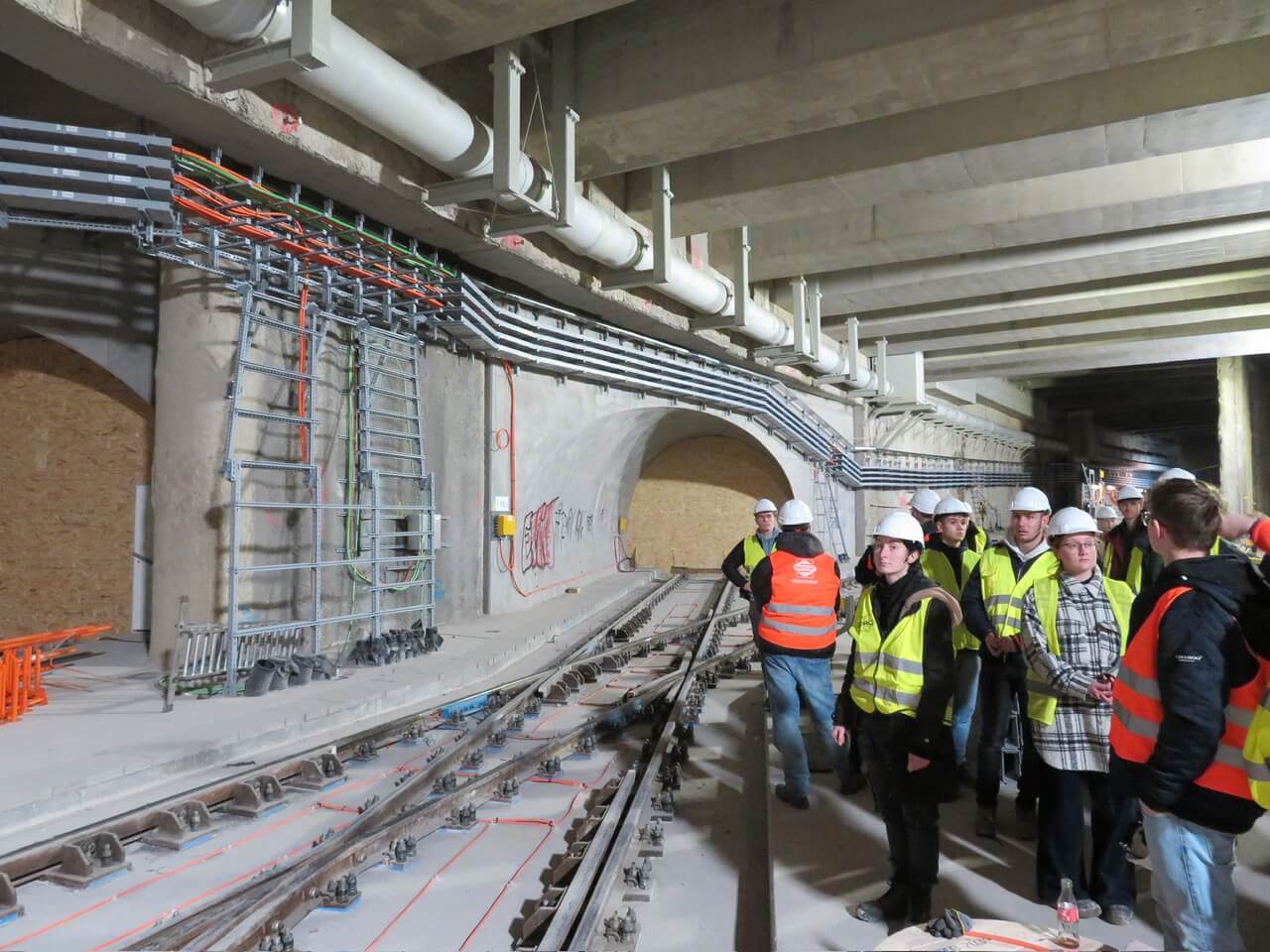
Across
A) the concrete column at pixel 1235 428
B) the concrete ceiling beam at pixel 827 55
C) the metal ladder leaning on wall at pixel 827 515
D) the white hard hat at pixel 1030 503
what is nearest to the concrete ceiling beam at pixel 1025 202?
the concrete ceiling beam at pixel 827 55

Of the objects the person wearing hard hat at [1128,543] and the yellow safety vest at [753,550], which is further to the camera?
the yellow safety vest at [753,550]

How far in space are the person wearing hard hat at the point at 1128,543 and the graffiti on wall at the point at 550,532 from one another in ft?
27.7

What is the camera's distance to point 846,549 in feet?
74.0

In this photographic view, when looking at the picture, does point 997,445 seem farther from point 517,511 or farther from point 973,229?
point 517,511

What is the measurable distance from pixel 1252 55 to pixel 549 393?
29.9 feet

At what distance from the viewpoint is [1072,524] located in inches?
144

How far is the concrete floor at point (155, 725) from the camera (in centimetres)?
479

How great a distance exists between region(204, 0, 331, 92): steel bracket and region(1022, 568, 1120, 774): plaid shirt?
17.6 feet

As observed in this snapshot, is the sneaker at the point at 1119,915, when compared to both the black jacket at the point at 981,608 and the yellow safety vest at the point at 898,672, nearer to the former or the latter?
the yellow safety vest at the point at 898,672

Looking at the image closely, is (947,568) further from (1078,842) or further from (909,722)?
(909,722)

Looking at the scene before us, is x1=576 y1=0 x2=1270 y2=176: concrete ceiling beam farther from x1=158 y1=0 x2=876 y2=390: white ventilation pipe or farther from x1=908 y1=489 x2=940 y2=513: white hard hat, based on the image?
x1=908 y1=489 x2=940 y2=513: white hard hat

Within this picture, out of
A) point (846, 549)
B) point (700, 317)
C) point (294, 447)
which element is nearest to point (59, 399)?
point (294, 447)

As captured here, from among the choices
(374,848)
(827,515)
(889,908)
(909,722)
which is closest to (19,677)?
(374,848)

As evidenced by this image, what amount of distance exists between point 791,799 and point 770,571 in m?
1.33
